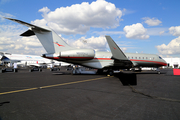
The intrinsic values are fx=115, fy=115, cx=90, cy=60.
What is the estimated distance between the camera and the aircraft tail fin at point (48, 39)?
14.8 meters

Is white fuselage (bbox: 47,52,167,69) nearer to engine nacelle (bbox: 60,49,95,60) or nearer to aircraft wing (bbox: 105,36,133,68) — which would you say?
engine nacelle (bbox: 60,49,95,60)

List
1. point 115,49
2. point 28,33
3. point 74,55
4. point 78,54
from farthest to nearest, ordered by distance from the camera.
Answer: point 78,54 → point 74,55 → point 115,49 → point 28,33

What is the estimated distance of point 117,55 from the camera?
15.6 metres

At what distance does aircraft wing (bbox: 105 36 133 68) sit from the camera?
14553 mm

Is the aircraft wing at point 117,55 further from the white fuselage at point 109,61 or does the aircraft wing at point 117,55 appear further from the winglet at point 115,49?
the white fuselage at point 109,61

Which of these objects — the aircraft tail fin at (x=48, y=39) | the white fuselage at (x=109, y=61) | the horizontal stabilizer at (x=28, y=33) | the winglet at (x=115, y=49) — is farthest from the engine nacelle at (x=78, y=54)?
the horizontal stabilizer at (x=28, y=33)

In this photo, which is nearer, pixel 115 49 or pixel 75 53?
pixel 115 49

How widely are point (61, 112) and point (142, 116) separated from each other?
271 cm

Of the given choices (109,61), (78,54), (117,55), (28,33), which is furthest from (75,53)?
(28,33)

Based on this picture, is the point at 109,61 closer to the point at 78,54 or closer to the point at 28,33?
the point at 78,54

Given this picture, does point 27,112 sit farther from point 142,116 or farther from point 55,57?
point 55,57

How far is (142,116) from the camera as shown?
3.77 metres

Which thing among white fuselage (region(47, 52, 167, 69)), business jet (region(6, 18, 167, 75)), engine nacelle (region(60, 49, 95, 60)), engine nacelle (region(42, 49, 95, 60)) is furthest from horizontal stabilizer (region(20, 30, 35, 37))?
engine nacelle (region(60, 49, 95, 60))

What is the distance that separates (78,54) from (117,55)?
17.3 ft
